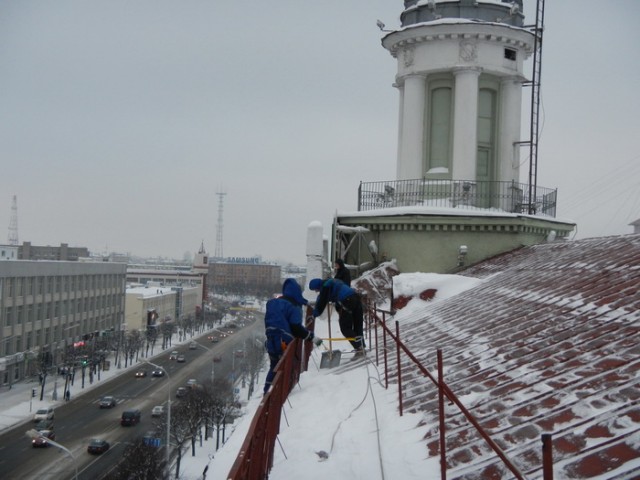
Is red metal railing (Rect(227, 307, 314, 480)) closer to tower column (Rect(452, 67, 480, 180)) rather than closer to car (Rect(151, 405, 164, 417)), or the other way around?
tower column (Rect(452, 67, 480, 180))

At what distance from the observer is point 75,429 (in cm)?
4669

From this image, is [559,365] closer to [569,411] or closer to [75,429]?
[569,411]

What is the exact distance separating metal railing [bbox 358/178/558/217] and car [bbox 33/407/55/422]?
132ft

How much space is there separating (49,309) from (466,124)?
209 ft

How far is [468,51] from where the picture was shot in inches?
678

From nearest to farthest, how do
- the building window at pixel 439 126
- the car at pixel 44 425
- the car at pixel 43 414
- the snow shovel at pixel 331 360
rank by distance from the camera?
the snow shovel at pixel 331 360, the building window at pixel 439 126, the car at pixel 44 425, the car at pixel 43 414

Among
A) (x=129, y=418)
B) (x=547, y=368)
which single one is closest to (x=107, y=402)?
(x=129, y=418)

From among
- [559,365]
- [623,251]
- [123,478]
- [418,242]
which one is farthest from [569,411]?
[123,478]

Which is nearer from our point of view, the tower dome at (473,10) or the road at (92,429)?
the tower dome at (473,10)

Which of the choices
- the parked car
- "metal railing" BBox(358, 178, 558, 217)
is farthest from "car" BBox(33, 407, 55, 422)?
"metal railing" BBox(358, 178, 558, 217)

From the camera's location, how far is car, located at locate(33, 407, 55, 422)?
47.8 meters

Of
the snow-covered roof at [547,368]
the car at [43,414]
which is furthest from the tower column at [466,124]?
the car at [43,414]

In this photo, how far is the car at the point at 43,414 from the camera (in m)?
47.8

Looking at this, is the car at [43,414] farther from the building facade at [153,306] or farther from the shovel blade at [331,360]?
the building facade at [153,306]
